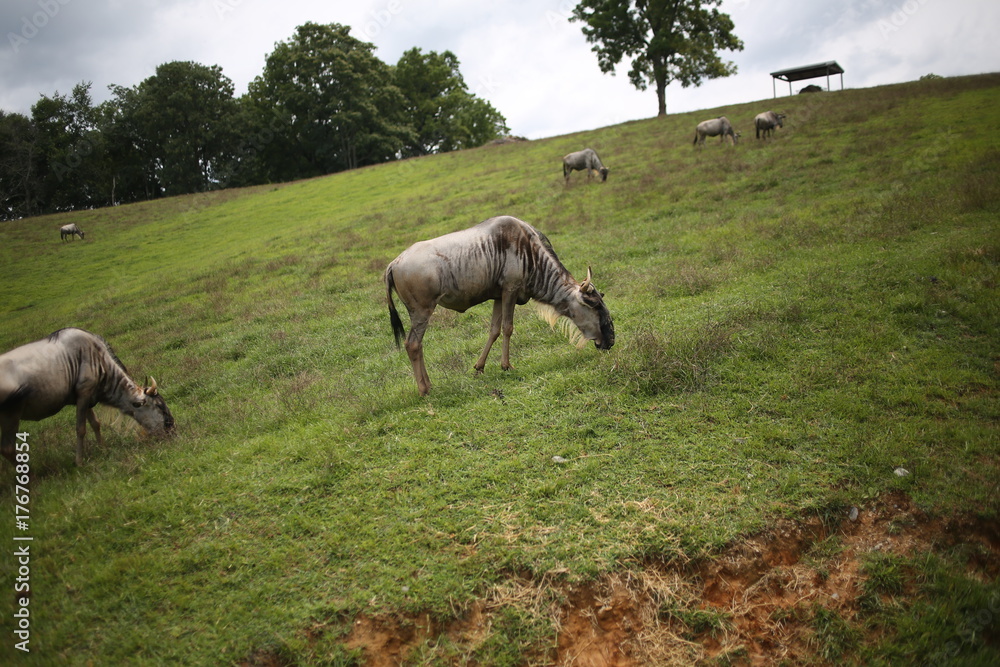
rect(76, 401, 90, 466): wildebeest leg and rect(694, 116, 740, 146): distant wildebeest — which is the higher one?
rect(694, 116, 740, 146): distant wildebeest

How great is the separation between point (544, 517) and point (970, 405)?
15.9 feet

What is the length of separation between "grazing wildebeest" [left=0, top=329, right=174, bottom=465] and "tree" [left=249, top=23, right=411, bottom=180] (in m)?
47.9

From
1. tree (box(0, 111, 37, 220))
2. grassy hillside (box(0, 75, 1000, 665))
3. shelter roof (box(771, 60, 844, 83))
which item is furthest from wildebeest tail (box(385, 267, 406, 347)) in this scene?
tree (box(0, 111, 37, 220))

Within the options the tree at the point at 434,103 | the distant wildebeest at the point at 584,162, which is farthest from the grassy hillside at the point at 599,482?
the tree at the point at 434,103

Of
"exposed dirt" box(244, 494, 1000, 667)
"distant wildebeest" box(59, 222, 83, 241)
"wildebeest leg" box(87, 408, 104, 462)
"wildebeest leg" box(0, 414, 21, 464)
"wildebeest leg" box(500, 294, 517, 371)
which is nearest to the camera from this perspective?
"exposed dirt" box(244, 494, 1000, 667)

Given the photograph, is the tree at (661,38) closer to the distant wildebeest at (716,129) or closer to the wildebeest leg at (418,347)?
the distant wildebeest at (716,129)

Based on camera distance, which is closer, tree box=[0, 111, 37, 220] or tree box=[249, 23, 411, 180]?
tree box=[0, 111, 37, 220]

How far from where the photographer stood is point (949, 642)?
12.5 ft

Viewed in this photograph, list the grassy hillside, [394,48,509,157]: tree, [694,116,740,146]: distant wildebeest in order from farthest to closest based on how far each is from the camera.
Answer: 1. [394,48,509,157]: tree
2. [694,116,740,146]: distant wildebeest
3. the grassy hillside

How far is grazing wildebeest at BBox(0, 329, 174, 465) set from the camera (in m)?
7.59

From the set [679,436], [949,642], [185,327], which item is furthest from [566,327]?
[185,327]

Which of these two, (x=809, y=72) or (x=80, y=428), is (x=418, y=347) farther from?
(x=809, y=72)

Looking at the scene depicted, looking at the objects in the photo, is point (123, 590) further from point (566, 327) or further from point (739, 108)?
point (739, 108)

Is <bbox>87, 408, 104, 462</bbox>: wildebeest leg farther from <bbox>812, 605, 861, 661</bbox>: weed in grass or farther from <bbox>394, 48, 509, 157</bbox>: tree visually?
<bbox>394, 48, 509, 157</bbox>: tree
